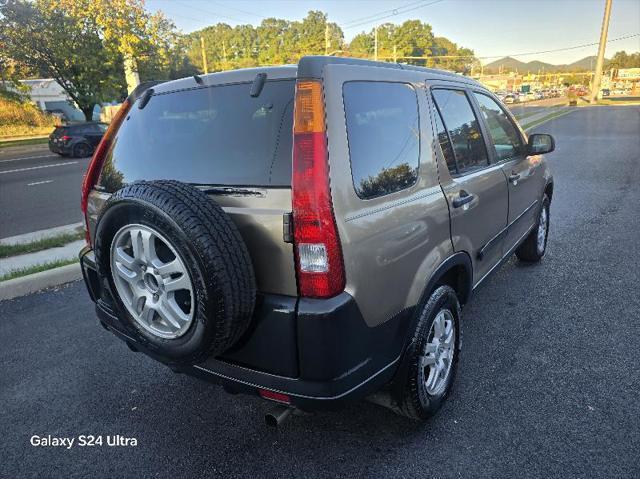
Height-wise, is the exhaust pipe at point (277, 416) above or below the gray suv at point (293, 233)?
below

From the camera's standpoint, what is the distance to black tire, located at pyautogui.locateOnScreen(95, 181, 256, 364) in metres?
1.80

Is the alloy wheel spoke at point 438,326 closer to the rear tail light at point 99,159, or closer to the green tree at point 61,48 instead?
the rear tail light at point 99,159

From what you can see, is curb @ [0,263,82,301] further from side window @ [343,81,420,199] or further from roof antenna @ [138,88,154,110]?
side window @ [343,81,420,199]

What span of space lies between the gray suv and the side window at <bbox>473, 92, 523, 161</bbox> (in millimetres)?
988

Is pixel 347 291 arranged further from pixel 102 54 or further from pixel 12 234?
pixel 102 54

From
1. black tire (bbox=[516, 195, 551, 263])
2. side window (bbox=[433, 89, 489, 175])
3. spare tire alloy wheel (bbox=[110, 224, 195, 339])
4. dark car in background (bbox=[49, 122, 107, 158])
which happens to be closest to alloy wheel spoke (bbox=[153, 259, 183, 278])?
spare tire alloy wheel (bbox=[110, 224, 195, 339])

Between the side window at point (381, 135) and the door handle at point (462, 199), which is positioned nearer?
the side window at point (381, 135)

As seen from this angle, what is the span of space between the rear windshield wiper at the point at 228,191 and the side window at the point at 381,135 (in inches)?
17.2

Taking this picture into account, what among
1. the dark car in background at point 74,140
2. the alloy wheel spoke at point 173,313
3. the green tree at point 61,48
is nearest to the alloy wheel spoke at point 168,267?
the alloy wheel spoke at point 173,313

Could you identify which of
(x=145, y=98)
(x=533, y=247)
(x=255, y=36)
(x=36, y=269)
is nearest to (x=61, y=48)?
(x=36, y=269)

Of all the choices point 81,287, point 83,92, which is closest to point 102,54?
point 83,92

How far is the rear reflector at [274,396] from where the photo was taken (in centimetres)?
199

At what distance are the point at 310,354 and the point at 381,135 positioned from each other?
1061 mm

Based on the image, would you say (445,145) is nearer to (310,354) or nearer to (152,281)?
(310,354)
